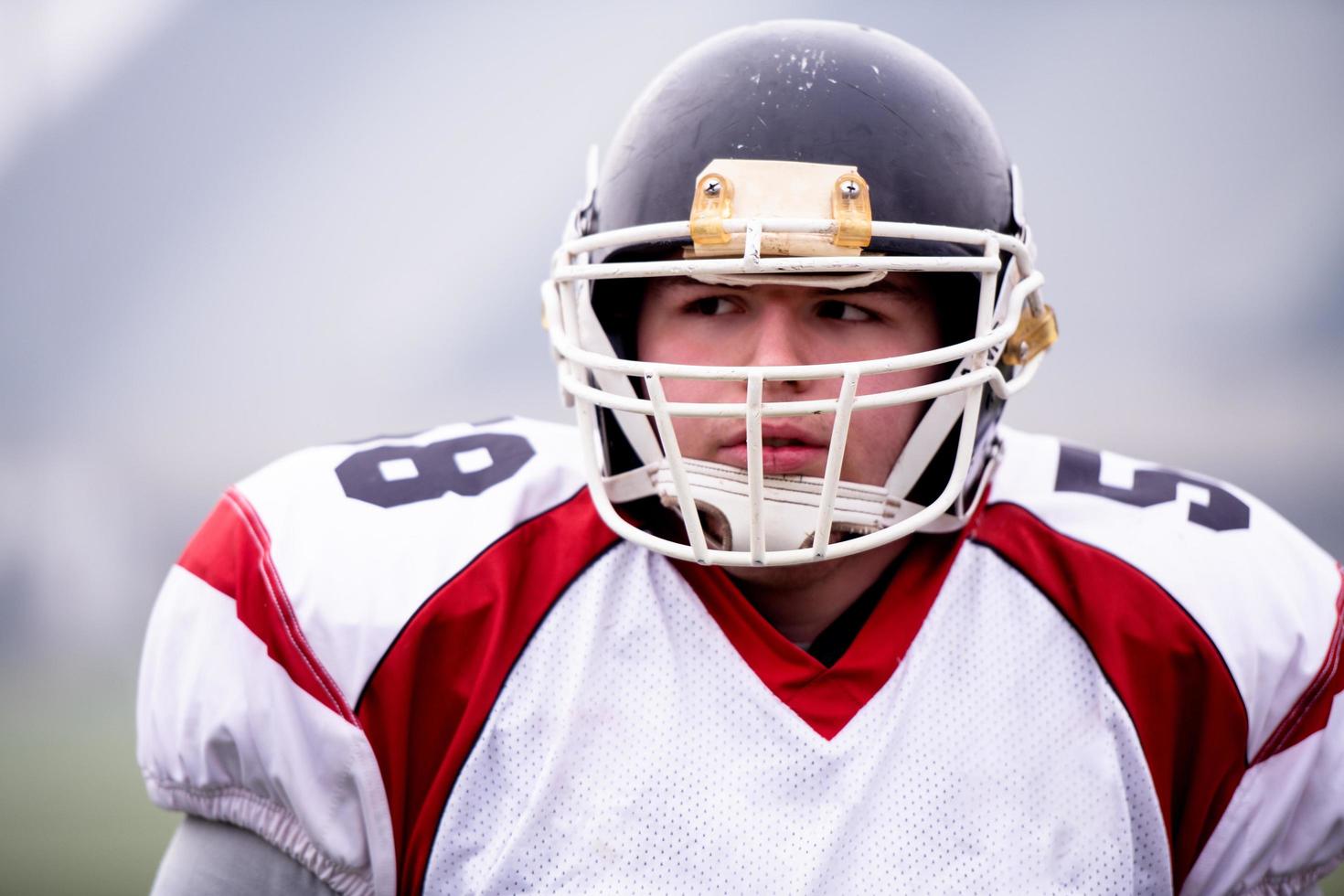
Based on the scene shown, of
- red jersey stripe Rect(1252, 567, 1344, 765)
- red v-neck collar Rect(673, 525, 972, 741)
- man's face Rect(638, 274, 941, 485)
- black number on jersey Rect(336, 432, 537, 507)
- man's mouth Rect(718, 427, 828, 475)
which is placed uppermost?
man's face Rect(638, 274, 941, 485)

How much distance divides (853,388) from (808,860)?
37cm

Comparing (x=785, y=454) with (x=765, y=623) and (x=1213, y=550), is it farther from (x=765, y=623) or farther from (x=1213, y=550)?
(x=1213, y=550)

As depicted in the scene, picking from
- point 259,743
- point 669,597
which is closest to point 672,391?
point 669,597

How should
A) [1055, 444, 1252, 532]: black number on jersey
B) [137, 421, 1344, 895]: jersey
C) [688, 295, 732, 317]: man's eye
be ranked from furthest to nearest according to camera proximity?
[1055, 444, 1252, 532]: black number on jersey
[688, 295, 732, 317]: man's eye
[137, 421, 1344, 895]: jersey

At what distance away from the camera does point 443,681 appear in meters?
1.06

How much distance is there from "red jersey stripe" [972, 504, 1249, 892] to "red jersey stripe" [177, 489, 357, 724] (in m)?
0.65

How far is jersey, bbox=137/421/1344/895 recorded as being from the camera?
3.31 feet

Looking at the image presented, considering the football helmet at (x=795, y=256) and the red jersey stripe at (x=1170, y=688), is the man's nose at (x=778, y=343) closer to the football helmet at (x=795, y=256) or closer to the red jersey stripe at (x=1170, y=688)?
the football helmet at (x=795, y=256)

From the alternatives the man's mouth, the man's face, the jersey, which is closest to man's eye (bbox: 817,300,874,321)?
the man's face

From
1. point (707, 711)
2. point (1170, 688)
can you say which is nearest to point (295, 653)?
point (707, 711)

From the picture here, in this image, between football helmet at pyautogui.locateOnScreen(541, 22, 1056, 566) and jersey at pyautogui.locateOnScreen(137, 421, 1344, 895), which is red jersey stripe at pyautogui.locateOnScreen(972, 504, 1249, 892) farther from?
football helmet at pyautogui.locateOnScreen(541, 22, 1056, 566)

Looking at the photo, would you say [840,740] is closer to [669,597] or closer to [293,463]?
[669,597]

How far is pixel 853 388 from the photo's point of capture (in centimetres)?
97

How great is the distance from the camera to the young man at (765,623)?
1.01 m
